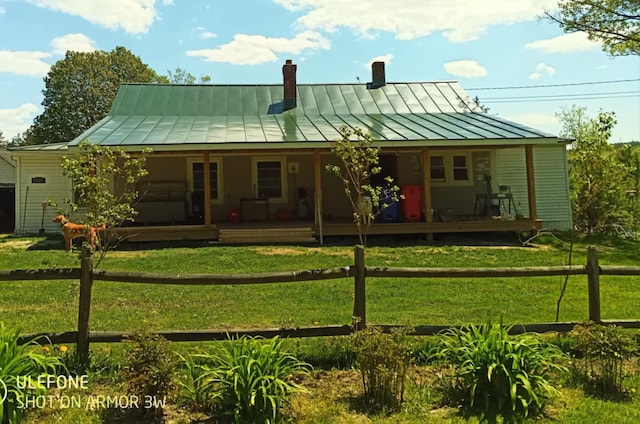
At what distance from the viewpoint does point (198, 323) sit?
20.4ft

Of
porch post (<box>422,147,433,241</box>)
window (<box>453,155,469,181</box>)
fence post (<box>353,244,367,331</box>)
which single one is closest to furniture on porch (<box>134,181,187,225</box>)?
porch post (<box>422,147,433,241</box>)

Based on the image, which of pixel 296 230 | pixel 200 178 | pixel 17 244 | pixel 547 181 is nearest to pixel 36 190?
pixel 17 244

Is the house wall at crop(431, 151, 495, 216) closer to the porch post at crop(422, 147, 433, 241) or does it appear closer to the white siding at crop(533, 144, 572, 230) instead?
the white siding at crop(533, 144, 572, 230)

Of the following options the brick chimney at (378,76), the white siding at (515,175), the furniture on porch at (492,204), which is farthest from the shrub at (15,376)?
the brick chimney at (378,76)

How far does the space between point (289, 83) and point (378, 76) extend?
4205 mm

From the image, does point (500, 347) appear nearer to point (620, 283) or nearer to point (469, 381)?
point (469, 381)

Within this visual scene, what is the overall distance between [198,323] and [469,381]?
3.52 meters

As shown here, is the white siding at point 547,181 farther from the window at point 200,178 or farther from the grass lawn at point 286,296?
the window at point 200,178

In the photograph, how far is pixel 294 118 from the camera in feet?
60.4

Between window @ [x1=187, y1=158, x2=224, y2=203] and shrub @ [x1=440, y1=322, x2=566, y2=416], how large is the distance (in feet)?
45.8

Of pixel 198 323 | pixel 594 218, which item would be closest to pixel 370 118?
pixel 594 218

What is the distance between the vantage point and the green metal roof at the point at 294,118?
14422 millimetres

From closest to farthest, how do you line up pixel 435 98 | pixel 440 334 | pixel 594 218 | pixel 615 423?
pixel 615 423, pixel 440 334, pixel 594 218, pixel 435 98

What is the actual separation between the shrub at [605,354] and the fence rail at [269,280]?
2.25 feet
